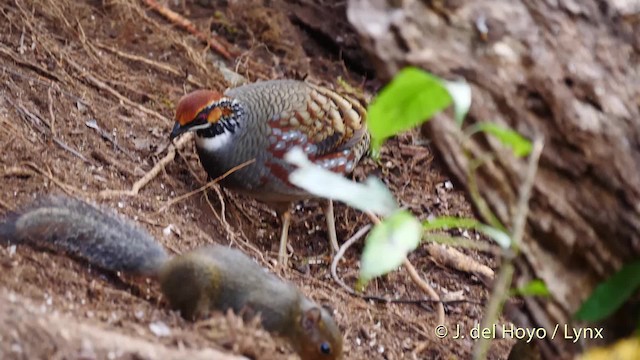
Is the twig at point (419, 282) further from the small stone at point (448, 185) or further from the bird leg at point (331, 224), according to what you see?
the small stone at point (448, 185)

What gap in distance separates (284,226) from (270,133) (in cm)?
54

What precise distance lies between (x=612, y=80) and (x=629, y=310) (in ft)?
2.03

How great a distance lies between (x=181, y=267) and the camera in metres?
3.16

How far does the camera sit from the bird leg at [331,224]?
5.06 metres

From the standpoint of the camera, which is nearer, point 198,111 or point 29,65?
point 198,111

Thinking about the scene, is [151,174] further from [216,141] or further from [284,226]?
[284,226]

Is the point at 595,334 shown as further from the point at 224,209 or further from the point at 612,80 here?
the point at 224,209

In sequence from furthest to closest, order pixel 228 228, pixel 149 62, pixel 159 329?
pixel 149 62 < pixel 228 228 < pixel 159 329

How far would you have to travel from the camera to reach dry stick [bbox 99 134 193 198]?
4.19m

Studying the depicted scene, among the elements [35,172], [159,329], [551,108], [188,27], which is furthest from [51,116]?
[551,108]

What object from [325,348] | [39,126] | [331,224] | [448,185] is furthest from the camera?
[448,185]

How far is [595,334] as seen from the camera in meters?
2.44

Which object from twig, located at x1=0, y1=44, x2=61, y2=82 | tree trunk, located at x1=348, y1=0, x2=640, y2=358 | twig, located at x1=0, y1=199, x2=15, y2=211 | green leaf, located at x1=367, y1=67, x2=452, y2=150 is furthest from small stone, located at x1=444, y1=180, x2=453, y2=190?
green leaf, located at x1=367, y1=67, x2=452, y2=150

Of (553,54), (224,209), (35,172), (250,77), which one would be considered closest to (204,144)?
(224,209)
